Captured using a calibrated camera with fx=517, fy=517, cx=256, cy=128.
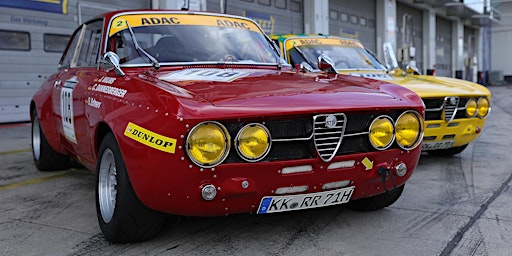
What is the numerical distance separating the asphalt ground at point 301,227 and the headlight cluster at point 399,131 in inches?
21.8

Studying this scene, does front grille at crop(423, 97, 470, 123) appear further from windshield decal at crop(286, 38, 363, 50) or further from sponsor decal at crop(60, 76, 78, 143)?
sponsor decal at crop(60, 76, 78, 143)

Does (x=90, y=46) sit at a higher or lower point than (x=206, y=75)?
higher

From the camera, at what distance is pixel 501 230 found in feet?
10.1

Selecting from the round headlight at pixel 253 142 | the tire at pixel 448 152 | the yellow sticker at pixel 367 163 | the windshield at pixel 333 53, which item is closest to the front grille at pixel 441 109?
the tire at pixel 448 152

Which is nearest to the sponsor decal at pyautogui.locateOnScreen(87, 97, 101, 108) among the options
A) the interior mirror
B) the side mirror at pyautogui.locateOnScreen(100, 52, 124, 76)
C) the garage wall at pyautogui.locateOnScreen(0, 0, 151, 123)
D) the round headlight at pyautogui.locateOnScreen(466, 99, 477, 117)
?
the side mirror at pyautogui.locateOnScreen(100, 52, 124, 76)

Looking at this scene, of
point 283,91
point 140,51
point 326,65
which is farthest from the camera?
point 326,65

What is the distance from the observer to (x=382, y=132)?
9.32ft

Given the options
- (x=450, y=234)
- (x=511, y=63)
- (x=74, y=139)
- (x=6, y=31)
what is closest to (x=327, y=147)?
(x=450, y=234)

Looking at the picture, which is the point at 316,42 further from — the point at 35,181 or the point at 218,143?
the point at 218,143

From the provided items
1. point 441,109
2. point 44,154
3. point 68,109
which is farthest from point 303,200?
point 44,154

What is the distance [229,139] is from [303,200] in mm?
556

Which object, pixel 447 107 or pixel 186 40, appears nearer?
pixel 186 40

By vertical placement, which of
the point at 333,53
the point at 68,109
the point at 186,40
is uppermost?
the point at 333,53

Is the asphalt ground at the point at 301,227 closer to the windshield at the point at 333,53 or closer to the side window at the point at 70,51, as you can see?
the side window at the point at 70,51
